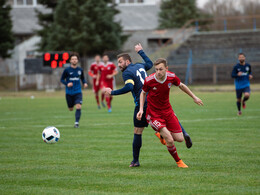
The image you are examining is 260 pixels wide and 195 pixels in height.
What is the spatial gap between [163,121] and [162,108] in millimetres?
237

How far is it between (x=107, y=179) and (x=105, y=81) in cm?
1490

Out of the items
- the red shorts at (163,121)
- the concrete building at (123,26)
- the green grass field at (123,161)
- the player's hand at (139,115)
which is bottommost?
the green grass field at (123,161)

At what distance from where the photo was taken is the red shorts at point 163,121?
7.49 m

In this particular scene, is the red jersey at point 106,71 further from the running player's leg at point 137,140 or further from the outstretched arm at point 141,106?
the outstretched arm at point 141,106

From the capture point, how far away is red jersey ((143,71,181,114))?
7.55m

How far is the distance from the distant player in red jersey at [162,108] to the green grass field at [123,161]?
0.52 metres

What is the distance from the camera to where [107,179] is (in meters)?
6.81

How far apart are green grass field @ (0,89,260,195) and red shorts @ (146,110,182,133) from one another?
0.66 meters

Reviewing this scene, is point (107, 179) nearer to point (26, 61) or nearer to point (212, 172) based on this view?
point (212, 172)

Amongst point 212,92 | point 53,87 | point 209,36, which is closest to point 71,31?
point 53,87

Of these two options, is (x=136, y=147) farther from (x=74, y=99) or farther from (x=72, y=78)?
(x=72, y=78)

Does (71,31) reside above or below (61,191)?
above

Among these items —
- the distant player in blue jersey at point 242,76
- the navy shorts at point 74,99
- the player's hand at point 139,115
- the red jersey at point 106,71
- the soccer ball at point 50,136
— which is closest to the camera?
the player's hand at point 139,115

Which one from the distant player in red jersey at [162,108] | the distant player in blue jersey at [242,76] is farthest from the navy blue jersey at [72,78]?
the distant player in red jersey at [162,108]
